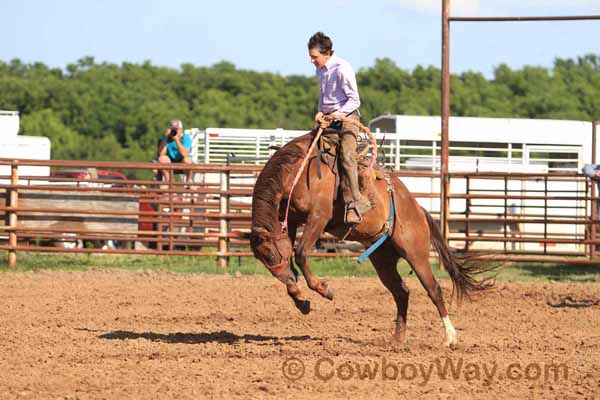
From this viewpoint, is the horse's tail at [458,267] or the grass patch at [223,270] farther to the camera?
the grass patch at [223,270]

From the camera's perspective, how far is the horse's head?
Result: 25.1 feet

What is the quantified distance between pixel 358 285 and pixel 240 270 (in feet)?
7.11

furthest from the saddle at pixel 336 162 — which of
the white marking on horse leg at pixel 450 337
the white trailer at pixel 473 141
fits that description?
the white trailer at pixel 473 141

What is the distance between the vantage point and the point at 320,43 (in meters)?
8.21

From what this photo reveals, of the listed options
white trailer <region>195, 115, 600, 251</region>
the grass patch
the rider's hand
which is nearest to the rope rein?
the rider's hand

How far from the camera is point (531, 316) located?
10.3m

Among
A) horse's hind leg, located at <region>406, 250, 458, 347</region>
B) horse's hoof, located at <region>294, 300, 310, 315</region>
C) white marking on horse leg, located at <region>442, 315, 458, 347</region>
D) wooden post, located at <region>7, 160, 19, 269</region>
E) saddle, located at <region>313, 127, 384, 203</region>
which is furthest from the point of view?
wooden post, located at <region>7, 160, 19, 269</region>

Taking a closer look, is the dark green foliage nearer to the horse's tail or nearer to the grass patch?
the grass patch

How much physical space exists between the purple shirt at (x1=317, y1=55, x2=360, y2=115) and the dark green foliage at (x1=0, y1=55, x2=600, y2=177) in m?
41.1

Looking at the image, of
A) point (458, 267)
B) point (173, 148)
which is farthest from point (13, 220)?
point (458, 267)

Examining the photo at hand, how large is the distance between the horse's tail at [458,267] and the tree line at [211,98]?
40880mm

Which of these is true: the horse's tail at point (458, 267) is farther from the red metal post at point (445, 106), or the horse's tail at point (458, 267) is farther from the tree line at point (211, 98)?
the tree line at point (211, 98)

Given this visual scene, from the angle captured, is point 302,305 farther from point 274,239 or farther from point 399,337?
point 399,337

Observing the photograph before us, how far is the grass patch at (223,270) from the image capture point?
1439 centimetres
